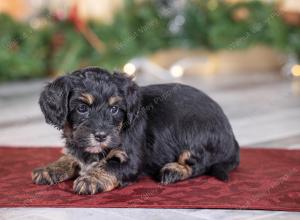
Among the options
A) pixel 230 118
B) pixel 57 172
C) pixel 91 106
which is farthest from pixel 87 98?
pixel 230 118

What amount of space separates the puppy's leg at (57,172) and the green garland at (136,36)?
4180mm

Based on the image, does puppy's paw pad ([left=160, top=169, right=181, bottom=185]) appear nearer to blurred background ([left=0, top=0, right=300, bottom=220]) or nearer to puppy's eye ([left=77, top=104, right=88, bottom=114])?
puppy's eye ([left=77, top=104, right=88, bottom=114])

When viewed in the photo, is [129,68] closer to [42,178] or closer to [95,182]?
[42,178]

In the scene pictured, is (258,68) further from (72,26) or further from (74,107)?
(74,107)

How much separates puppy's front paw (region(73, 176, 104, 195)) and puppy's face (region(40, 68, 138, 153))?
158 mm

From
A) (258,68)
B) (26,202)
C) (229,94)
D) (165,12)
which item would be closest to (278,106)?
(229,94)

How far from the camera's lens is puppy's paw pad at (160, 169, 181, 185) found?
3.57 meters

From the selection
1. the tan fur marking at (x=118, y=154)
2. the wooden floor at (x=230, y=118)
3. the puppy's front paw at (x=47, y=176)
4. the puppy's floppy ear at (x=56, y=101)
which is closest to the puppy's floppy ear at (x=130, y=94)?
the tan fur marking at (x=118, y=154)

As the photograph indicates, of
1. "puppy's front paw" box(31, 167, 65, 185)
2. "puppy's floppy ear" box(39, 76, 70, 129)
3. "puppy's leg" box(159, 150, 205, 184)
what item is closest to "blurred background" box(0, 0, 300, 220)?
"puppy's leg" box(159, 150, 205, 184)

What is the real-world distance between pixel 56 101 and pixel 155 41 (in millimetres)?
5197

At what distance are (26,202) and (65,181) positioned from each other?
48 centimetres

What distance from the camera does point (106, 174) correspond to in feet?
11.1

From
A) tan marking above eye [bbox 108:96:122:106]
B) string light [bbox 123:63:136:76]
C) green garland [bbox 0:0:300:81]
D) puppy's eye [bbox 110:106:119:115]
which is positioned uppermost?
green garland [bbox 0:0:300:81]

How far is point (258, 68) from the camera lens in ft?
32.3
